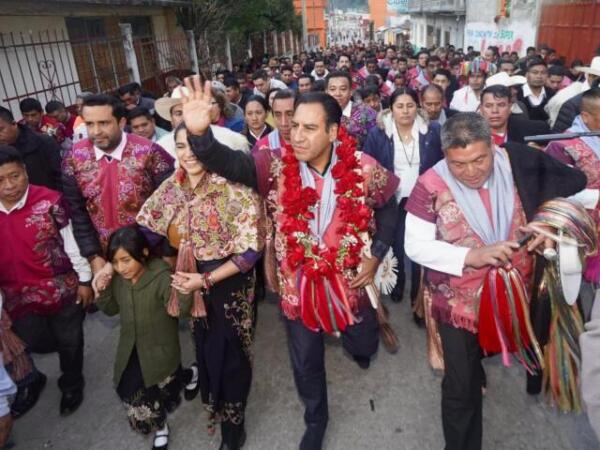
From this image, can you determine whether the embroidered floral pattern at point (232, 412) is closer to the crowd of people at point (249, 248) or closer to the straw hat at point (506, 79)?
the crowd of people at point (249, 248)

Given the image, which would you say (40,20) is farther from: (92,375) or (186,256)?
(186,256)

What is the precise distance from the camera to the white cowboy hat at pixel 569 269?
7.53ft

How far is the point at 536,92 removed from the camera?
6.81m

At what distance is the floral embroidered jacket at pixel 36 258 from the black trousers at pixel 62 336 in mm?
75

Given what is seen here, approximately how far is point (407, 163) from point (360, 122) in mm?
1295

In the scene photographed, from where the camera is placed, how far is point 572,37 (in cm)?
1473

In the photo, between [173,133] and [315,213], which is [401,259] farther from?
[173,133]

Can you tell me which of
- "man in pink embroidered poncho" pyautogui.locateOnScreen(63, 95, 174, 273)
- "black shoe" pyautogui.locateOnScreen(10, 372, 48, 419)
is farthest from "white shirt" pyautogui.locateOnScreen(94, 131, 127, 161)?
"black shoe" pyautogui.locateOnScreen(10, 372, 48, 419)

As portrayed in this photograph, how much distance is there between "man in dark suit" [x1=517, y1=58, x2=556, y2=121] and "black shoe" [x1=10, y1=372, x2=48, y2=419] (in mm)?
6379

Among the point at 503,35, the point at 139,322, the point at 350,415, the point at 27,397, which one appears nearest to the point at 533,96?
the point at 350,415

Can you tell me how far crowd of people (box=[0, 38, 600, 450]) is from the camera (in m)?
2.46

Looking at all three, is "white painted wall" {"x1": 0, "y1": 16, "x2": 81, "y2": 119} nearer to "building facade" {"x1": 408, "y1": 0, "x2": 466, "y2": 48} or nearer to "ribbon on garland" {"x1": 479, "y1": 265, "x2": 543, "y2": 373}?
"ribbon on garland" {"x1": 479, "y1": 265, "x2": 543, "y2": 373}

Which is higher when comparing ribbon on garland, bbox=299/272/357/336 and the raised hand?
the raised hand

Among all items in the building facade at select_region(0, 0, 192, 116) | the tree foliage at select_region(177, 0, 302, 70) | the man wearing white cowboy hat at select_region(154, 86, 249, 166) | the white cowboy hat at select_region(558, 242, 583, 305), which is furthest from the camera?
the tree foliage at select_region(177, 0, 302, 70)
